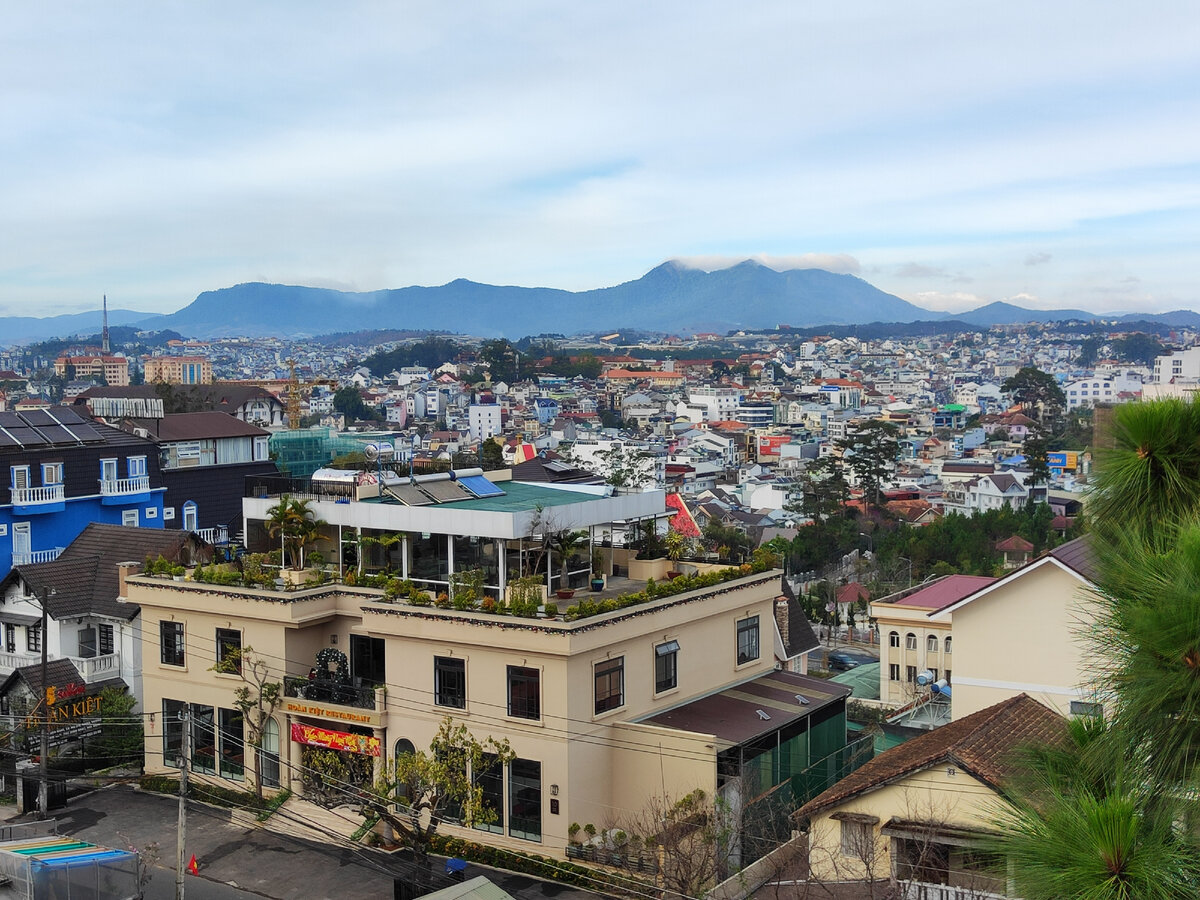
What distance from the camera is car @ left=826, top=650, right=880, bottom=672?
176 ft

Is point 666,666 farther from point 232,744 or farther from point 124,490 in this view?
point 124,490

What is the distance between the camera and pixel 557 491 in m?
24.9

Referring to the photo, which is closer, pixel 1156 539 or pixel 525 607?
pixel 1156 539

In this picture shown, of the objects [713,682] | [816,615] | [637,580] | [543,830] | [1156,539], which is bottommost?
[816,615]

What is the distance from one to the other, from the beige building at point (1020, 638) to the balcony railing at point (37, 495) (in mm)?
25639

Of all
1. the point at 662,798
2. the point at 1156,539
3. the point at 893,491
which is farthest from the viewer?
the point at 893,491

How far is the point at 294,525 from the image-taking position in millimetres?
23094

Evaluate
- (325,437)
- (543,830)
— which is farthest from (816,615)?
(543,830)

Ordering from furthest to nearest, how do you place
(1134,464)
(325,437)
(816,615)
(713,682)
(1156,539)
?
1. (325,437)
2. (816,615)
3. (713,682)
4. (1134,464)
5. (1156,539)

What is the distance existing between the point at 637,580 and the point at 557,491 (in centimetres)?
256

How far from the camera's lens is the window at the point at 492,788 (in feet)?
65.1

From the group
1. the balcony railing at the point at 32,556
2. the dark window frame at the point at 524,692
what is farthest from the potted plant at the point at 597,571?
the balcony railing at the point at 32,556

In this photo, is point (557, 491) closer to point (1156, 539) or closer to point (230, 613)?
point (230, 613)

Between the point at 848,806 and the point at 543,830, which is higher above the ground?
the point at 848,806
